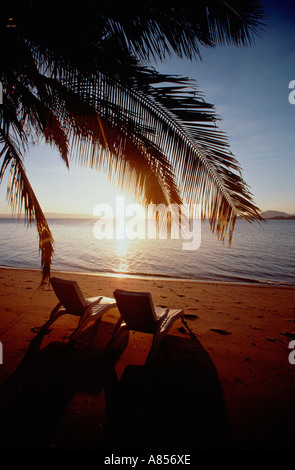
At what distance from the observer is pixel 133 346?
3787mm

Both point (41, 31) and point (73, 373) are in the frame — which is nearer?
point (41, 31)

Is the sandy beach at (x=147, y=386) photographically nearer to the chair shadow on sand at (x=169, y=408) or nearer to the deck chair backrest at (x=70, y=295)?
the chair shadow on sand at (x=169, y=408)

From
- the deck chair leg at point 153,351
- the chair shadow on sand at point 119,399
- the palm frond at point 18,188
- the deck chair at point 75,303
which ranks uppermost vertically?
the palm frond at point 18,188

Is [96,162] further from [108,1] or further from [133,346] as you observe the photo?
[133,346]

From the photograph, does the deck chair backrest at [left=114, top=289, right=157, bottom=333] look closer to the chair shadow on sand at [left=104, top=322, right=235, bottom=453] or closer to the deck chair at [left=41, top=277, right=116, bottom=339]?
the chair shadow on sand at [left=104, top=322, right=235, bottom=453]

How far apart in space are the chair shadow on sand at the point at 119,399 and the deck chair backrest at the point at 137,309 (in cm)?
52

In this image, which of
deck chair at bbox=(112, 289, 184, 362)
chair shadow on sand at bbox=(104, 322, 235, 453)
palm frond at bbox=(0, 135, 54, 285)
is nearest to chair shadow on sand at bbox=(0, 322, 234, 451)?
chair shadow on sand at bbox=(104, 322, 235, 453)

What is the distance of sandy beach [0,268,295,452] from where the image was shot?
2.17 m

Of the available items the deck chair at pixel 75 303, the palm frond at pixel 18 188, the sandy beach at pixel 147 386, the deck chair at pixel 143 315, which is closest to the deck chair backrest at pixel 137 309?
the deck chair at pixel 143 315

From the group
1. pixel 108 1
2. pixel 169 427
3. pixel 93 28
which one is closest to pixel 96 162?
pixel 93 28

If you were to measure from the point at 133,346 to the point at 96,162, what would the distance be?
3048mm

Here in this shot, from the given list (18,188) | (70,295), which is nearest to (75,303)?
(70,295)

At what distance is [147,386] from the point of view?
2.85 m

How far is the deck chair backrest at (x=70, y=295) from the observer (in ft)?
12.2
